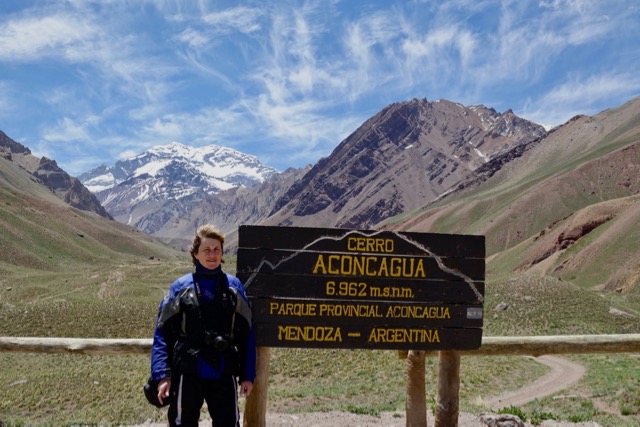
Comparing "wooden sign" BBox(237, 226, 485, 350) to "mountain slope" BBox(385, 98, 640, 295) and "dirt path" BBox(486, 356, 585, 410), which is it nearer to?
"dirt path" BBox(486, 356, 585, 410)

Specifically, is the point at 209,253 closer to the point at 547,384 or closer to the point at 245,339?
the point at 245,339

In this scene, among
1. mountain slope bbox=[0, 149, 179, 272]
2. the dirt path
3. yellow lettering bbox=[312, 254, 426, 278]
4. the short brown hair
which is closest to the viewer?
the short brown hair

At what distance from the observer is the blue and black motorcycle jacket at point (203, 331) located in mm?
5441

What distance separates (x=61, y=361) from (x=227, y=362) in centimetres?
2181

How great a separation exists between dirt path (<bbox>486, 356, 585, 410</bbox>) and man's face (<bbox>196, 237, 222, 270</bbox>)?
31.0 ft

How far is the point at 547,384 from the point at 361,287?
1218 cm

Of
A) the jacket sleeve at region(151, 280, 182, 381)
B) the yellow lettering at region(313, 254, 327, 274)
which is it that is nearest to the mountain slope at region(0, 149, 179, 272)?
the yellow lettering at region(313, 254, 327, 274)

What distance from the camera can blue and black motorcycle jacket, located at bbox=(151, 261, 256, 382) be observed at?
5441 mm

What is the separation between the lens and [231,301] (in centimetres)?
570

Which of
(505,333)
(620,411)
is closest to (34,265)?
(505,333)

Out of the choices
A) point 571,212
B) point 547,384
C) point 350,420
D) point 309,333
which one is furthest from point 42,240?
point 309,333

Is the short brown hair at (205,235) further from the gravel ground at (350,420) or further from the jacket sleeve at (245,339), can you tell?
the gravel ground at (350,420)

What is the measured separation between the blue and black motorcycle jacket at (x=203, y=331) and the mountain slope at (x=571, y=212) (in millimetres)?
52653

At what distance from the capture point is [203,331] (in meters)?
5.49
